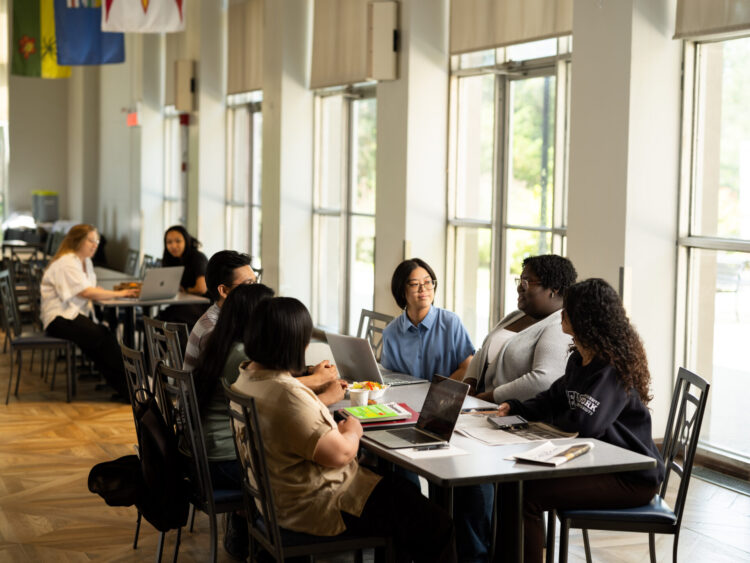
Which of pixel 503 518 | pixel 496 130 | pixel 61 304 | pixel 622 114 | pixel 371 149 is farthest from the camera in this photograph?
pixel 371 149

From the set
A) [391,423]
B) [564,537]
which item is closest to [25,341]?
[391,423]

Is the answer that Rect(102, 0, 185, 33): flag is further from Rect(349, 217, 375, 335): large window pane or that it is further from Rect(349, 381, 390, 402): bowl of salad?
Rect(349, 381, 390, 402): bowl of salad

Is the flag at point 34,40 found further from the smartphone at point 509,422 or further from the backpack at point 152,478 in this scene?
the smartphone at point 509,422

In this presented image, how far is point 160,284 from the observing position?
301 inches

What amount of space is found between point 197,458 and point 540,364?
4.71ft

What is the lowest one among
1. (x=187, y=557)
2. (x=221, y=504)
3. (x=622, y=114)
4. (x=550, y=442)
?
(x=187, y=557)

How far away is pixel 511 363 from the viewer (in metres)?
4.21

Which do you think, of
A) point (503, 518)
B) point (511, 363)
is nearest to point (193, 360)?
point (511, 363)

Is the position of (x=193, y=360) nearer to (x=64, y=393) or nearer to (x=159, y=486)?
(x=159, y=486)

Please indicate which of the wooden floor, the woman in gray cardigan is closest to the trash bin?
the wooden floor

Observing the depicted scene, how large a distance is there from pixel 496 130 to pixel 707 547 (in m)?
3.49

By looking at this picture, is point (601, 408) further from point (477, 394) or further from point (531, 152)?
point (531, 152)

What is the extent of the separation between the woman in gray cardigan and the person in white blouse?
→ 13.2ft

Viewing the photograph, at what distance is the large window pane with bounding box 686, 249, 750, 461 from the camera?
5.36m
